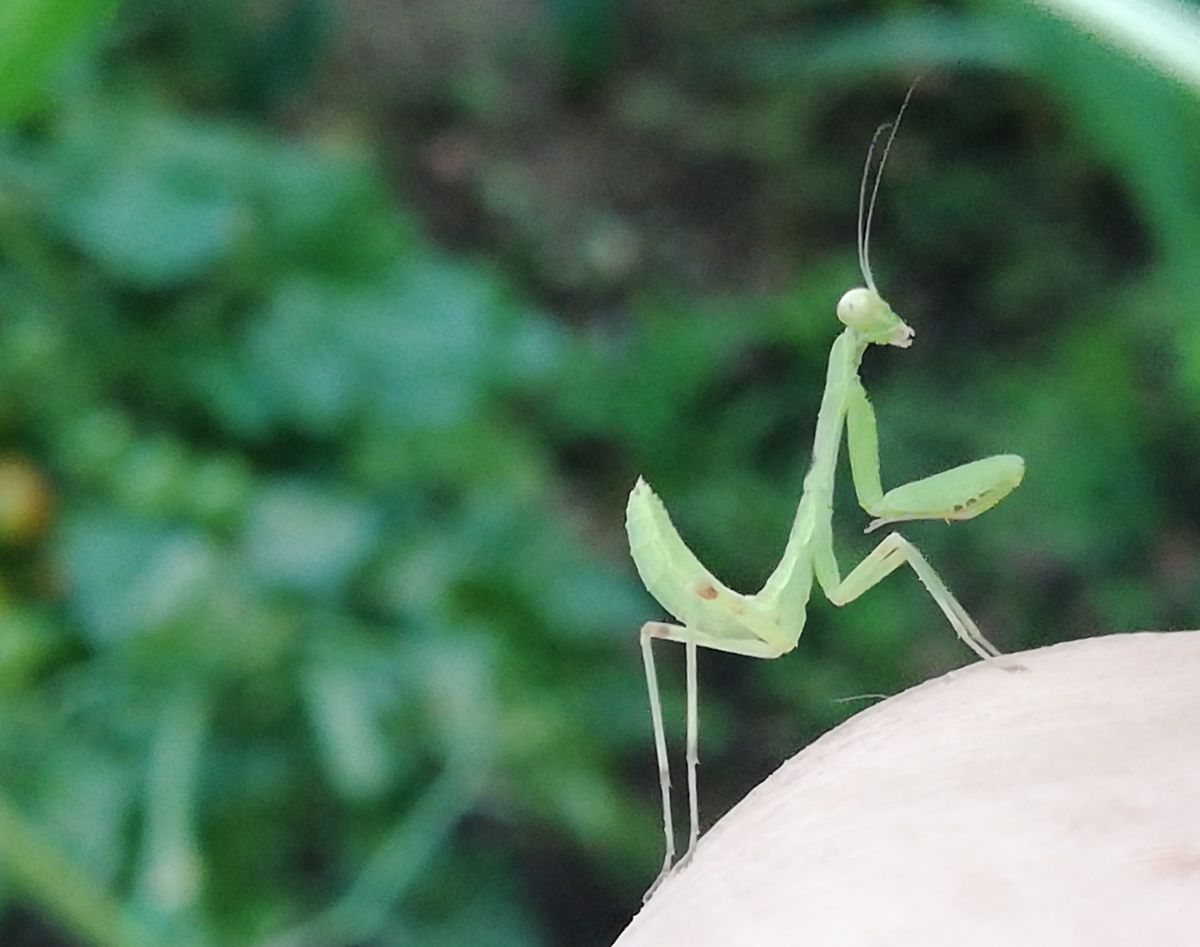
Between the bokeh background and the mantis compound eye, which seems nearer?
the mantis compound eye

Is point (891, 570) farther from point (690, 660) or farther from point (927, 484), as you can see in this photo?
point (690, 660)

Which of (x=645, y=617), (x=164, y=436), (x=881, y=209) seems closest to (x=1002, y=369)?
(x=881, y=209)

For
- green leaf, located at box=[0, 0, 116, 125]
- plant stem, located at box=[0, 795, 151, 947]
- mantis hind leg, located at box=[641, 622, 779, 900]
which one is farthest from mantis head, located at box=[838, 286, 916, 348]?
plant stem, located at box=[0, 795, 151, 947]

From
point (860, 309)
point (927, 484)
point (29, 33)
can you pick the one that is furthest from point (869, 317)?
point (29, 33)

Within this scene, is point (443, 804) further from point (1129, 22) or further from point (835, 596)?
point (1129, 22)

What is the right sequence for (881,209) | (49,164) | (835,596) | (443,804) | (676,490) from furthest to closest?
(881,209) → (676,490) → (49,164) → (443,804) → (835,596)

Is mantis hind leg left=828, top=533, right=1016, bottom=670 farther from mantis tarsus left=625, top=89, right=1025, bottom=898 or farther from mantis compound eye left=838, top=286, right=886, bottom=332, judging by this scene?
mantis compound eye left=838, top=286, right=886, bottom=332

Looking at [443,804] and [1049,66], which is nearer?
[443,804]
